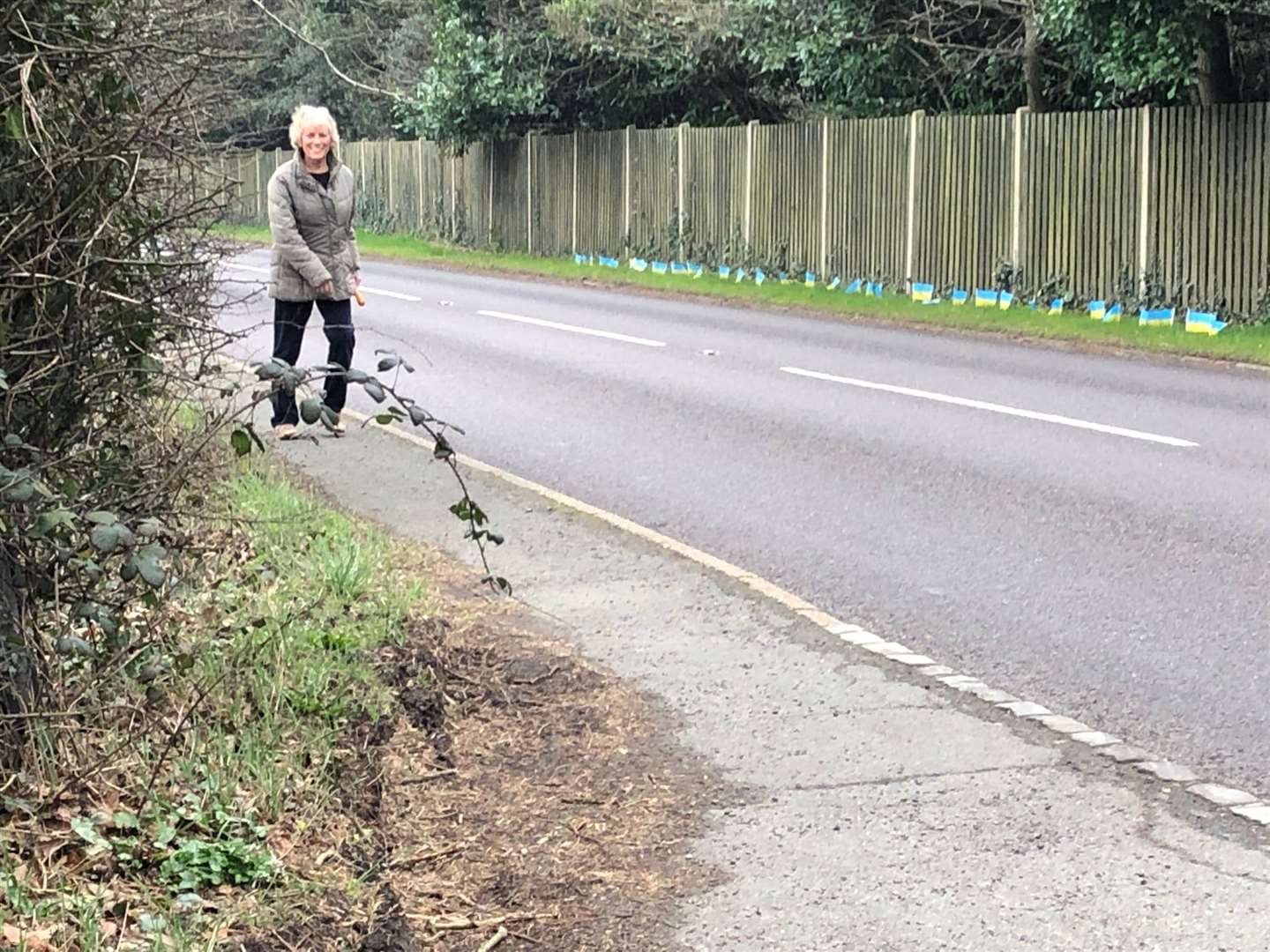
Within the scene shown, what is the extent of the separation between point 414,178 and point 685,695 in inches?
1304

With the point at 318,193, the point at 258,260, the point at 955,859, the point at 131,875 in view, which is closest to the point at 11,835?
the point at 131,875

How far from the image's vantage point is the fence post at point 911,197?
21438 mm

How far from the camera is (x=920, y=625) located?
6734mm

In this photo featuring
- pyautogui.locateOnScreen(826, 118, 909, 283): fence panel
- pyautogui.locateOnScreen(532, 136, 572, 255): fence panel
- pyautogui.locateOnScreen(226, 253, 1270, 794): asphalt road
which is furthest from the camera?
pyautogui.locateOnScreen(532, 136, 572, 255): fence panel

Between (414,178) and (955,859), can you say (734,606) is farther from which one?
(414,178)

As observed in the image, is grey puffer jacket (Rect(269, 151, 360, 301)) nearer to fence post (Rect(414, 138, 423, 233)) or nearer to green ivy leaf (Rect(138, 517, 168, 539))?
green ivy leaf (Rect(138, 517, 168, 539))

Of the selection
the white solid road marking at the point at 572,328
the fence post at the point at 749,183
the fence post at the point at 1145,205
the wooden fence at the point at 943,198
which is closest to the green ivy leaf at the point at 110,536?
the wooden fence at the point at 943,198

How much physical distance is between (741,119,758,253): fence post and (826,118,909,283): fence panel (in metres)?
2.04

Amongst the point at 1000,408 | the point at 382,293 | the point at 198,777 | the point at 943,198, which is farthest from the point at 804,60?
the point at 198,777

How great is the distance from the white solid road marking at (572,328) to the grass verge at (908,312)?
2.85 meters

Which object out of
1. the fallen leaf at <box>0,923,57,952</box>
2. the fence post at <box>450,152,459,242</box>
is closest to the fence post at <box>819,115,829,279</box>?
the fence post at <box>450,152,459,242</box>

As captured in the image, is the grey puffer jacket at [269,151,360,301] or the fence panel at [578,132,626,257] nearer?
the grey puffer jacket at [269,151,360,301]

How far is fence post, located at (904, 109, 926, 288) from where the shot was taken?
2144 cm

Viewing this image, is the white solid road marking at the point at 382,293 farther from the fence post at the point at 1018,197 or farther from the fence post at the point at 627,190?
A: the fence post at the point at 1018,197
